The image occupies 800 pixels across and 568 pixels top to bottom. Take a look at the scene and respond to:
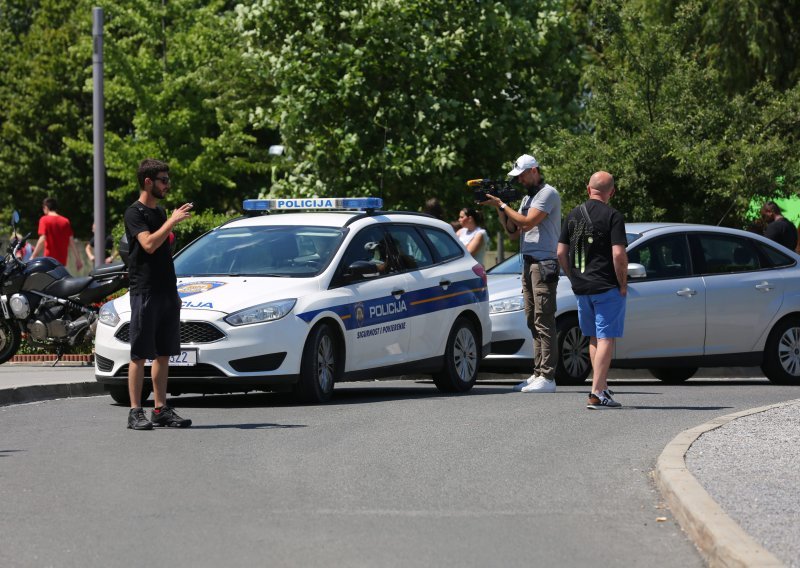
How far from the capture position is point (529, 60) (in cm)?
3359

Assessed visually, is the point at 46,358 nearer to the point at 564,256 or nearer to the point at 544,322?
the point at 544,322

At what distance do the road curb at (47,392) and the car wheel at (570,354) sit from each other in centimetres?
439

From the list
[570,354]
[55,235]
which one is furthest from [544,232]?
[55,235]

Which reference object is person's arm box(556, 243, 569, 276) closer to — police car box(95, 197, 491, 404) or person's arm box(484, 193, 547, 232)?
person's arm box(484, 193, 547, 232)

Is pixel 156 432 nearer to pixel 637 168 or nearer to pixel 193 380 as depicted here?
pixel 193 380

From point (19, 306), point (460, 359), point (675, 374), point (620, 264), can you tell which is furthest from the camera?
point (675, 374)

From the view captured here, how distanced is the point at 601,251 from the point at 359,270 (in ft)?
7.10

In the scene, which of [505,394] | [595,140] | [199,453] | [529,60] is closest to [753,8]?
[529,60]

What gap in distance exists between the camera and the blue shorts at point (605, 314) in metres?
12.3

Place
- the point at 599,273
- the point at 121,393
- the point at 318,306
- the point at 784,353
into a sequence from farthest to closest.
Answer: the point at 784,353, the point at 121,393, the point at 318,306, the point at 599,273

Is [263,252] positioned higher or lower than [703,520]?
higher

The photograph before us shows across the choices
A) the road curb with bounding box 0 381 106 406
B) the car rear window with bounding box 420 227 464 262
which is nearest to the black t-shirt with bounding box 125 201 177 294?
the road curb with bounding box 0 381 106 406

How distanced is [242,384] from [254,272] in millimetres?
1339

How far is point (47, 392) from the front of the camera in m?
14.1
